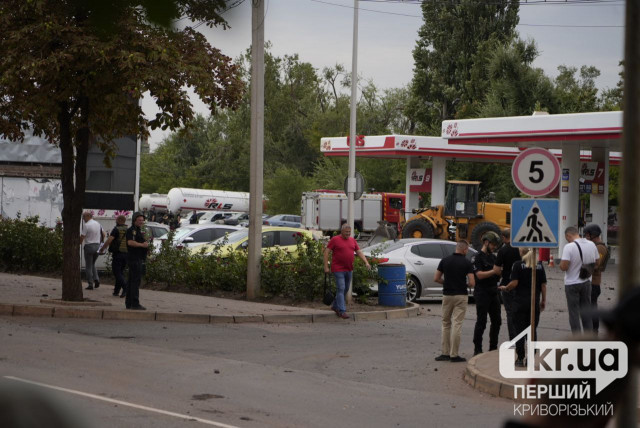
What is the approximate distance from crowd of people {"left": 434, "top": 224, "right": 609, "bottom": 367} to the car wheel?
26.5 ft

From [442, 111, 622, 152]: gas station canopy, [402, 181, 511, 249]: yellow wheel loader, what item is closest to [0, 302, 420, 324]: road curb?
[442, 111, 622, 152]: gas station canopy

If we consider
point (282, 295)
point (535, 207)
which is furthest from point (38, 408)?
point (282, 295)

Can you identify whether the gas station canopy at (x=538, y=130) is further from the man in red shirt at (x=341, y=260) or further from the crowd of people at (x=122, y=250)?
the crowd of people at (x=122, y=250)

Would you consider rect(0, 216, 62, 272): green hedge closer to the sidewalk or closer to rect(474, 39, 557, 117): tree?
the sidewalk

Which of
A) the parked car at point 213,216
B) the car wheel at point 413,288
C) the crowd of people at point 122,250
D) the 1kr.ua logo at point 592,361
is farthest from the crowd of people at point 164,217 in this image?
the 1kr.ua logo at point 592,361

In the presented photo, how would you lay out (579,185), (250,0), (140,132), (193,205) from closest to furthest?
(250,0), (140,132), (579,185), (193,205)

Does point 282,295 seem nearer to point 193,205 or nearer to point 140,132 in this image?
point 140,132

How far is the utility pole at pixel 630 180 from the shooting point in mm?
958

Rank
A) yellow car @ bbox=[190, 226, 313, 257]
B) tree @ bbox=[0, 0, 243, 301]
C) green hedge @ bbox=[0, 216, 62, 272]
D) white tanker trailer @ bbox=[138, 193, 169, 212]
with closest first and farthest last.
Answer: tree @ bbox=[0, 0, 243, 301], yellow car @ bbox=[190, 226, 313, 257], green hedge @ bbox=[0, 216, 62, 272], white tanker trailer @ bbox=[138, 193, 169, 212]

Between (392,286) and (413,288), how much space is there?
2.51 m

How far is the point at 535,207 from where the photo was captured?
1155 cm

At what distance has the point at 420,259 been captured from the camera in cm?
2200

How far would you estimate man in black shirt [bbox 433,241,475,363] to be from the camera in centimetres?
1313

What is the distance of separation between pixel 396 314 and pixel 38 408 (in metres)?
18.3
